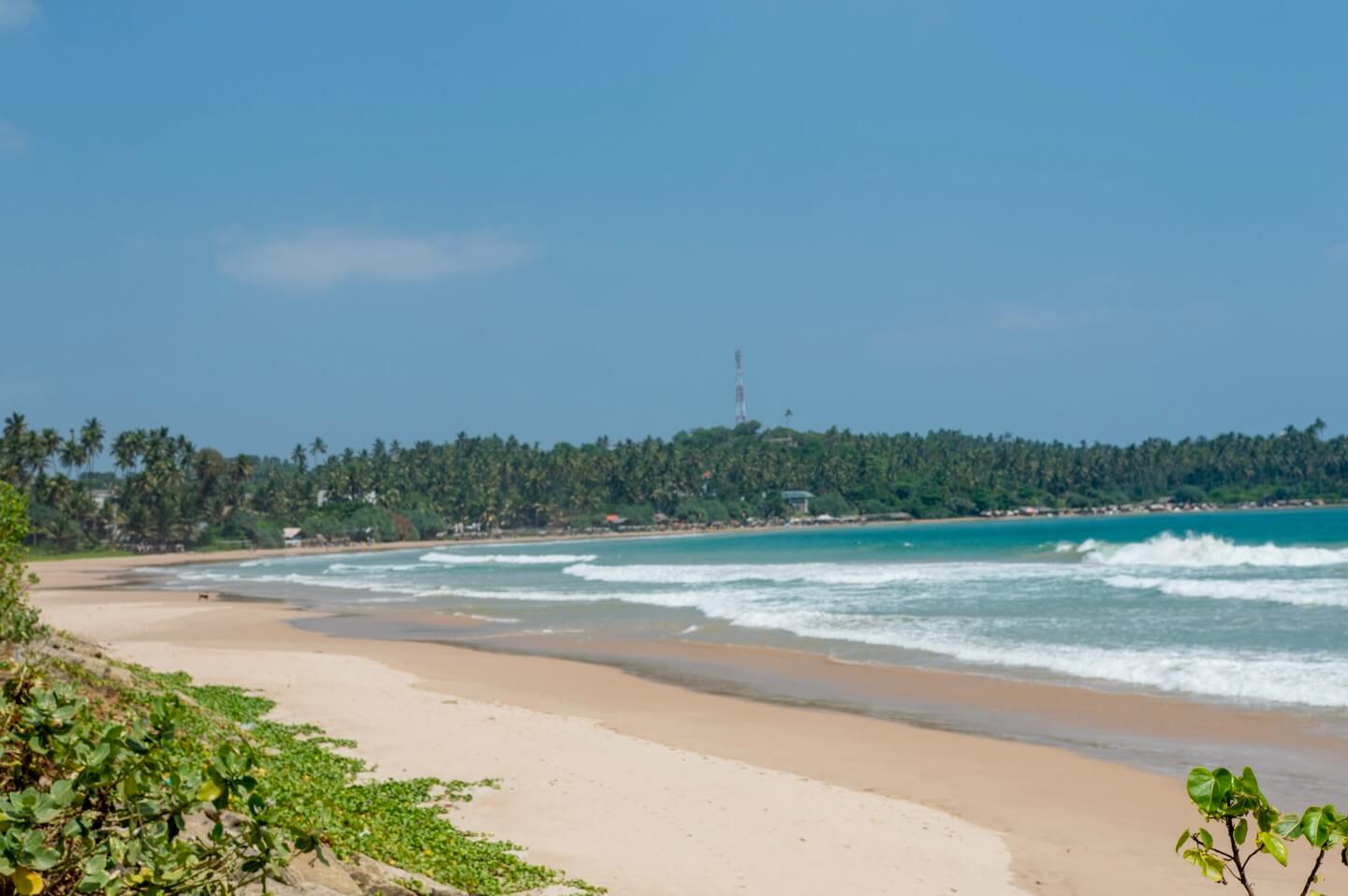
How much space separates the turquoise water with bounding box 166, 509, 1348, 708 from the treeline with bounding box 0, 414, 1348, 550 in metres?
50.8

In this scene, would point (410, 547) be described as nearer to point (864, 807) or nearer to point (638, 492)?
point (638, 492)

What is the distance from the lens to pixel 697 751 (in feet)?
37.6

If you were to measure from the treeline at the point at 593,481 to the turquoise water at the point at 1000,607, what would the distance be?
50.8m

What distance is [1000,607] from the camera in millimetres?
26188

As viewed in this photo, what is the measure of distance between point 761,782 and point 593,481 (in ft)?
450

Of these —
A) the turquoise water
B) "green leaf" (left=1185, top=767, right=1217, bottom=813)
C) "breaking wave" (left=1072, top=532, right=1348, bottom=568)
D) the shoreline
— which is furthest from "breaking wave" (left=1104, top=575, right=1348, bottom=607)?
the shoreline

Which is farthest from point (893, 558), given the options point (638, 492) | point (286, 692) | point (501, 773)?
point (638, 492)

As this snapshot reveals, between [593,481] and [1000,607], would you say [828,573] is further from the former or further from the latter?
[593,481]

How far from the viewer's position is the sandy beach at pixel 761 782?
24.6ft

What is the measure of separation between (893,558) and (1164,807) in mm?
44819

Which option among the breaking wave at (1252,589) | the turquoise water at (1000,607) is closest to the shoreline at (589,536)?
the turquoise water at (1000,607)

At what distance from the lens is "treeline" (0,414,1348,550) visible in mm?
100312

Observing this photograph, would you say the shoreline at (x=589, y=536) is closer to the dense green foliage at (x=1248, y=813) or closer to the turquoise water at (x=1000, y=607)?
the turquoise water at (x=1000, y=607)

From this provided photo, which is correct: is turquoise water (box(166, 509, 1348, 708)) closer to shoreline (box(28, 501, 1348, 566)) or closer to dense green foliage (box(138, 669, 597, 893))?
dense green foliage (box(138, 669, 597, 893))
